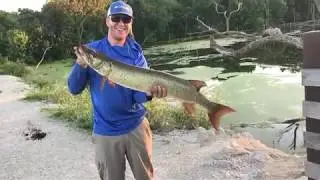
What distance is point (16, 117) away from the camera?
11766mm

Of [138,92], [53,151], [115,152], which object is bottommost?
[53,151]

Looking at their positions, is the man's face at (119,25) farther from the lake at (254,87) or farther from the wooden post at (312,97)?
the lake at (254,87)

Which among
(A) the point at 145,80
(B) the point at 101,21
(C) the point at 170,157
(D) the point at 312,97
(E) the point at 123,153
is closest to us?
(A) the point at 145,80

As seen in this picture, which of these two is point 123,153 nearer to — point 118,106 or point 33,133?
point 118,106

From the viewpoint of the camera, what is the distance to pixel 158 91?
11.5 ft

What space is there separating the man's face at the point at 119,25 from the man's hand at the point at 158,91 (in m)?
0.43

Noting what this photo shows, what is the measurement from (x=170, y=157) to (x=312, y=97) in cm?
357

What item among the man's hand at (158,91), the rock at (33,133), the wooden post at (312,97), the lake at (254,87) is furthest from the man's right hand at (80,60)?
the lake at (254,87)

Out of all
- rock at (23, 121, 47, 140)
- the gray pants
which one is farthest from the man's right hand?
rock at (23, 121, 47, 140)

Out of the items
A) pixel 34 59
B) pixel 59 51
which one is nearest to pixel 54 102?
pixel 34 59

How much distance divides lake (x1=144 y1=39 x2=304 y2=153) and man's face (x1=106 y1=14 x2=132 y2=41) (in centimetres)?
652

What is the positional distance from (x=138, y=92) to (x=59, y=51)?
38.8m

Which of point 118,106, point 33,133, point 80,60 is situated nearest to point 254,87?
point 33,133

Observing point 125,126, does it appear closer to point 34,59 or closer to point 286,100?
point 286,100
